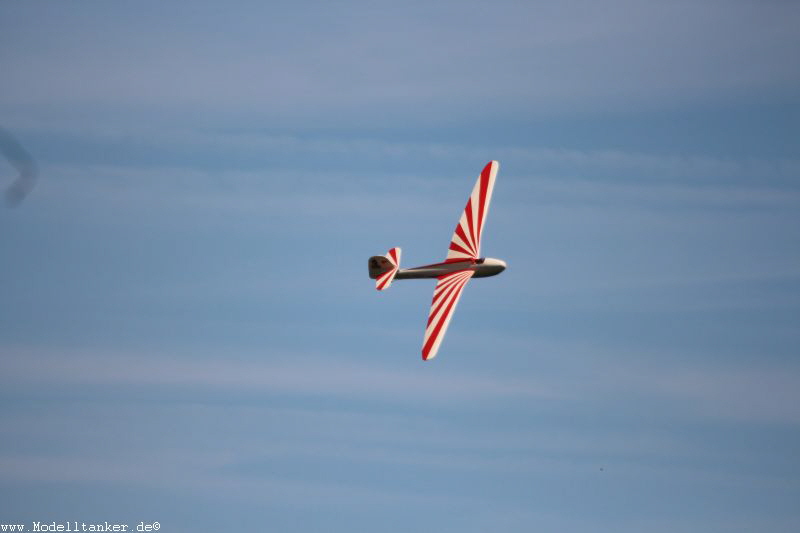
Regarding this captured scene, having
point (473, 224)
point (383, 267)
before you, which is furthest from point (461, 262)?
point (383, 267)

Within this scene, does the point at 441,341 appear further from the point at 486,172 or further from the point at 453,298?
the point at 486,172

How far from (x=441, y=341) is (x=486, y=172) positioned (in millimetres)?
16750

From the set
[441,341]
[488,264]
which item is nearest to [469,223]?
[488,264]

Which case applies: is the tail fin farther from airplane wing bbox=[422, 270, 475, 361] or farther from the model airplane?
airplane wing bbox=[422, 270, 475, 361]

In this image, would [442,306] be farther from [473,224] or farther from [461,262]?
[473,224]

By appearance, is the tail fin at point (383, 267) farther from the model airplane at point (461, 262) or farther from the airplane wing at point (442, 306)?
the airplane wing at point (442, 306)

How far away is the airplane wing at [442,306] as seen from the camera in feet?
254

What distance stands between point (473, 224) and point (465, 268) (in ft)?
11.4

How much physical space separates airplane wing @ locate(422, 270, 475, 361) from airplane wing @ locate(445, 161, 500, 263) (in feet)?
5.59

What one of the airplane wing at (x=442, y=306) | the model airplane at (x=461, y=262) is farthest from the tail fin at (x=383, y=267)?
the airplane wing at (x=442, y=306)

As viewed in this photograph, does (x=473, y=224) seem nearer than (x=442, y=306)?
No

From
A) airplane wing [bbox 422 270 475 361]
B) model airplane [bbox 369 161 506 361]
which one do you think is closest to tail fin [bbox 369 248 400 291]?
model airplane [bbox 369 161 506 361]

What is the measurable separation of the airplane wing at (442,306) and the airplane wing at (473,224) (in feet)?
5.59

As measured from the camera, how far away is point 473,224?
286ft
